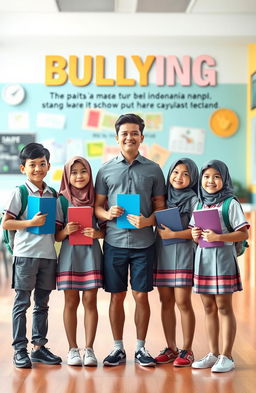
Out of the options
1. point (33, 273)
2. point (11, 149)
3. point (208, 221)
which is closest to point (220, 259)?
point (208, 221)

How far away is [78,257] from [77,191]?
0.34m

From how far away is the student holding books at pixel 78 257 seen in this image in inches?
114

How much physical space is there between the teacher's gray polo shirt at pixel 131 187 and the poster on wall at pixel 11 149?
3.53 meters

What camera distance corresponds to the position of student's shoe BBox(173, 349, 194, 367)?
9.42 ft

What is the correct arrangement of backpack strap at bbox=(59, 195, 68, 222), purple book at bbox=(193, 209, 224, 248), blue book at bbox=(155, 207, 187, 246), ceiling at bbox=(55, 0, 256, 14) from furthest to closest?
1. ceiling at bbox=(55, 0, 256, 14)
2. backpack strap at bbox=(59, 195, 68, 222)
3. blue book at bbox=(155, 207, 187, 246)
4. purple book at bbox=(193, 209, 224, 248)

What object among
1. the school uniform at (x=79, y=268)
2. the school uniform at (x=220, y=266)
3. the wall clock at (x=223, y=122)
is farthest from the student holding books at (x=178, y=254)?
the wall clock at (x=223, y=122)

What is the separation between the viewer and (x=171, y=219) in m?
2.90

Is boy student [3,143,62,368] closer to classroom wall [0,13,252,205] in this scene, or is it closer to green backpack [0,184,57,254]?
green backpack [0,184,57,254]

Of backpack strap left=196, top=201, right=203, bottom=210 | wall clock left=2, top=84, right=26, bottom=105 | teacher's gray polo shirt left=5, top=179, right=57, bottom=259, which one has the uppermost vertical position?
wall clock left=2, top=84, right=26, bottom=105

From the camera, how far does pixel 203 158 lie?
6.35 m

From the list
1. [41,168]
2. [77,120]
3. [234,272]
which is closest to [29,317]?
[41,168]

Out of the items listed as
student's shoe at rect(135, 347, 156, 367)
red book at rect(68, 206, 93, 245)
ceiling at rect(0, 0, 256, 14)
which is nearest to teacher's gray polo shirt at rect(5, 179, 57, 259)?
red book at rect(68, 206, 93, 245)

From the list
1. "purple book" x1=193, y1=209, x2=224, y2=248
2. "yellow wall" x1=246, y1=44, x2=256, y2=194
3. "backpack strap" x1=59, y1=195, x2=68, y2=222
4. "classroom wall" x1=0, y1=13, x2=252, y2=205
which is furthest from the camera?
"classroom wall" x1=0, y1=13, x2=252, y2=205

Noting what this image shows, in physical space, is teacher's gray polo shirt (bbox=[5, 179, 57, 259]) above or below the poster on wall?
below
